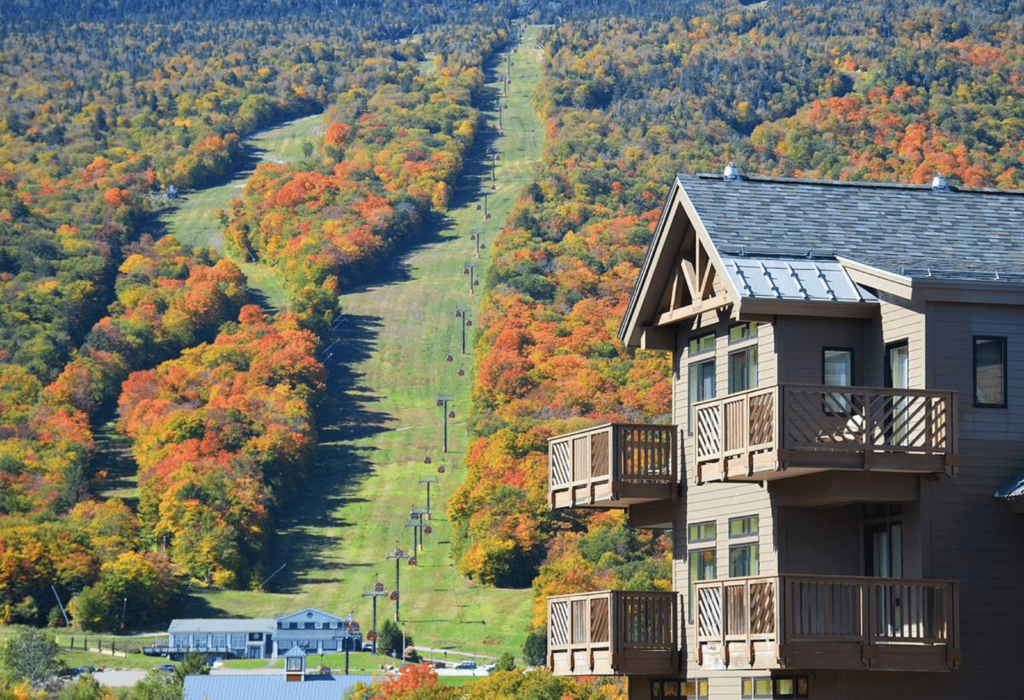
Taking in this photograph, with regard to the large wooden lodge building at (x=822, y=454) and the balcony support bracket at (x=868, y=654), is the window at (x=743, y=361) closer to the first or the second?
the large wooden lodge building at (x=822, y=454)

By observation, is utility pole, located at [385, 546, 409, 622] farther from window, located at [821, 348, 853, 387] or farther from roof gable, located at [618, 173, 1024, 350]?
window, located at [821, 348, 853, 387]

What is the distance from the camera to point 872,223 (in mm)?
41188

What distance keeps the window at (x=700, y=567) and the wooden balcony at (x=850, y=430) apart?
547 centimetres

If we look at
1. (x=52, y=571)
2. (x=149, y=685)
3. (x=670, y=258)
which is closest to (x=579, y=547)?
(x=149, y=685)

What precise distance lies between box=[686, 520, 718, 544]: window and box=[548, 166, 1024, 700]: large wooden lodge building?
0.23 ft

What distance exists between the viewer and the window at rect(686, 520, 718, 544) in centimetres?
4103

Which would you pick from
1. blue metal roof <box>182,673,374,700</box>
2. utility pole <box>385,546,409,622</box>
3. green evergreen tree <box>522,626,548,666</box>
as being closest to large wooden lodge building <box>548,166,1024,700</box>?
green evergreen tree <box>522,626,548,666</box>

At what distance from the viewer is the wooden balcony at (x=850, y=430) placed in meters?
35.2

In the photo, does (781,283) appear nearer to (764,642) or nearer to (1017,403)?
(1017,403)

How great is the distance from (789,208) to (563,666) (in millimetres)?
9987

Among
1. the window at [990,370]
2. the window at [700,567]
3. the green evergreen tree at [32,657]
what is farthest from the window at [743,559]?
→ the green evergreen tree at [32,657]

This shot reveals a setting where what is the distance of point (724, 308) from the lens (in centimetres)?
4119

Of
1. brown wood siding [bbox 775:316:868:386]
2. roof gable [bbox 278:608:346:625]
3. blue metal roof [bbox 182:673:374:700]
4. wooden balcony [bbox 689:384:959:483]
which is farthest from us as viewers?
roof gable [bbox 278:608:346:625]

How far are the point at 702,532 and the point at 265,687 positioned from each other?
125 metres
